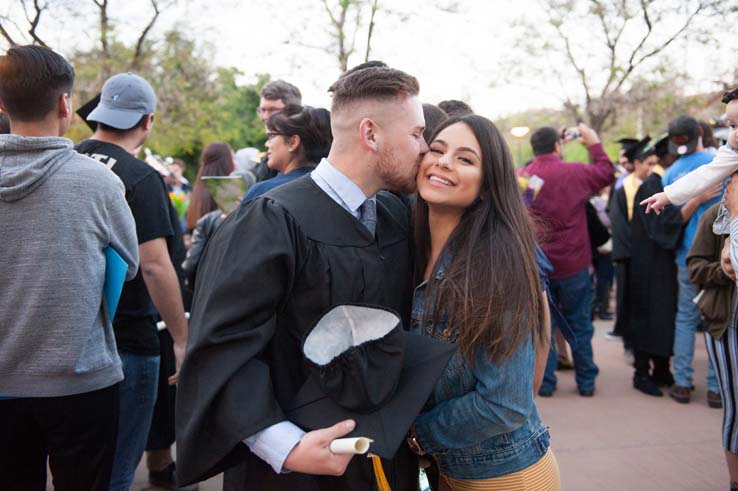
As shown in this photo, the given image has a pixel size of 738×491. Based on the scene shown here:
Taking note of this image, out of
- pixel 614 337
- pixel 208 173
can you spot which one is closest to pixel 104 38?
pixel 208 173

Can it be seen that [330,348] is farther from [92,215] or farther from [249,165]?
[249,165]

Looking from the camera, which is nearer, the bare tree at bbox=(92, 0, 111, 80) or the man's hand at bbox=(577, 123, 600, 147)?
the man's hand at bbox=(577, 123, 600, 147)

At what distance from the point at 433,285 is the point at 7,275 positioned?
151 centimetres

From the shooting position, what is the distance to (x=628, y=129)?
1808cm

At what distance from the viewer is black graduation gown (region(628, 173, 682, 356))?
18.0 feet

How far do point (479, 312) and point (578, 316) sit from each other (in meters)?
4.15

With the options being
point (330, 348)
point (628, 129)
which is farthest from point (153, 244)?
point (628, 129)

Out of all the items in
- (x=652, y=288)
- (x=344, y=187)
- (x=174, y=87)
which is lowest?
(x=652, y=288)

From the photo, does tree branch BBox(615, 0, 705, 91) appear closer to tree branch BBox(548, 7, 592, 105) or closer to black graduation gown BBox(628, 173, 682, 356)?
tree branch BBox(548, 7, 592, 105)

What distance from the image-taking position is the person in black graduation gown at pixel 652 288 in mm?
5465

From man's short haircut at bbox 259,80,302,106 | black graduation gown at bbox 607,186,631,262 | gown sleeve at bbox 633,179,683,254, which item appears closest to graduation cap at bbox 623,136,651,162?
black graduation gown at bbox 607,186,631,262

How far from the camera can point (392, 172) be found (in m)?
1.92

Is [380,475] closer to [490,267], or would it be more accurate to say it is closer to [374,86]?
[490,267]

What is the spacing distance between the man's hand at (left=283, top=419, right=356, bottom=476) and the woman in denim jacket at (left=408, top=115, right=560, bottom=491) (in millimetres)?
519
